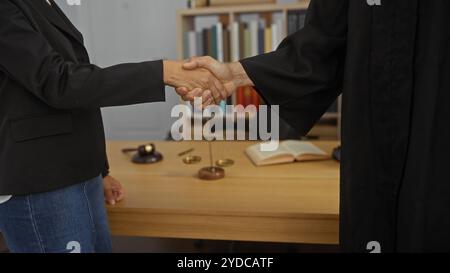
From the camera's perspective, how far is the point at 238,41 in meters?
3.00

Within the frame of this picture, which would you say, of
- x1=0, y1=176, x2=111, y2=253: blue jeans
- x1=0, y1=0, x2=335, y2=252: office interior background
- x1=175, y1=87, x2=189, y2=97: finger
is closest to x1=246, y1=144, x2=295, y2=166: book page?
x1=0, y1=0, x2=335, y2=252: office interior background

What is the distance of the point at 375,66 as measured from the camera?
37.5 inches

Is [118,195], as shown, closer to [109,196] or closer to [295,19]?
[109,196]

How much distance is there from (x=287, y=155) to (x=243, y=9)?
149 cm

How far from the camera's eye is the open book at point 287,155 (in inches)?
68.2

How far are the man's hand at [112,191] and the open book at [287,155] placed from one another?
22.3 inches

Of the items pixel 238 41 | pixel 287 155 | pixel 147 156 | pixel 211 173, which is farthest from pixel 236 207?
pixel 238 41

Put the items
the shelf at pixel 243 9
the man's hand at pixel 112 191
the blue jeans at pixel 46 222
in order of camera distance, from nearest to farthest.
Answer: the blue jeans at pixel 46 222
the man's hand at pixel 112 191
the shelf at pixel 243 9

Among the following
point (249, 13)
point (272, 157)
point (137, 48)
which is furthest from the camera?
point (249, 13)

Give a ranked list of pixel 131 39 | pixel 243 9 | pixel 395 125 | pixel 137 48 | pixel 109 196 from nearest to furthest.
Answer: pixel 395 125
pixel 109 196
pixel 131 39
pixel 137 48
pixel 243 9

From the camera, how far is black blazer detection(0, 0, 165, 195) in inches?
37.1

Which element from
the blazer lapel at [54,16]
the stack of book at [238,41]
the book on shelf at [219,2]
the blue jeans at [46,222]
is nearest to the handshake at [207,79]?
the blazer lapel at [54,16]

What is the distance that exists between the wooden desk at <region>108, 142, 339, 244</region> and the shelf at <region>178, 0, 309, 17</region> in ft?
5.09

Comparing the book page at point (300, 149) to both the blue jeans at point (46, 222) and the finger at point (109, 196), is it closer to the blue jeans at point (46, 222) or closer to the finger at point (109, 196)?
the finger at point (109, 196)
